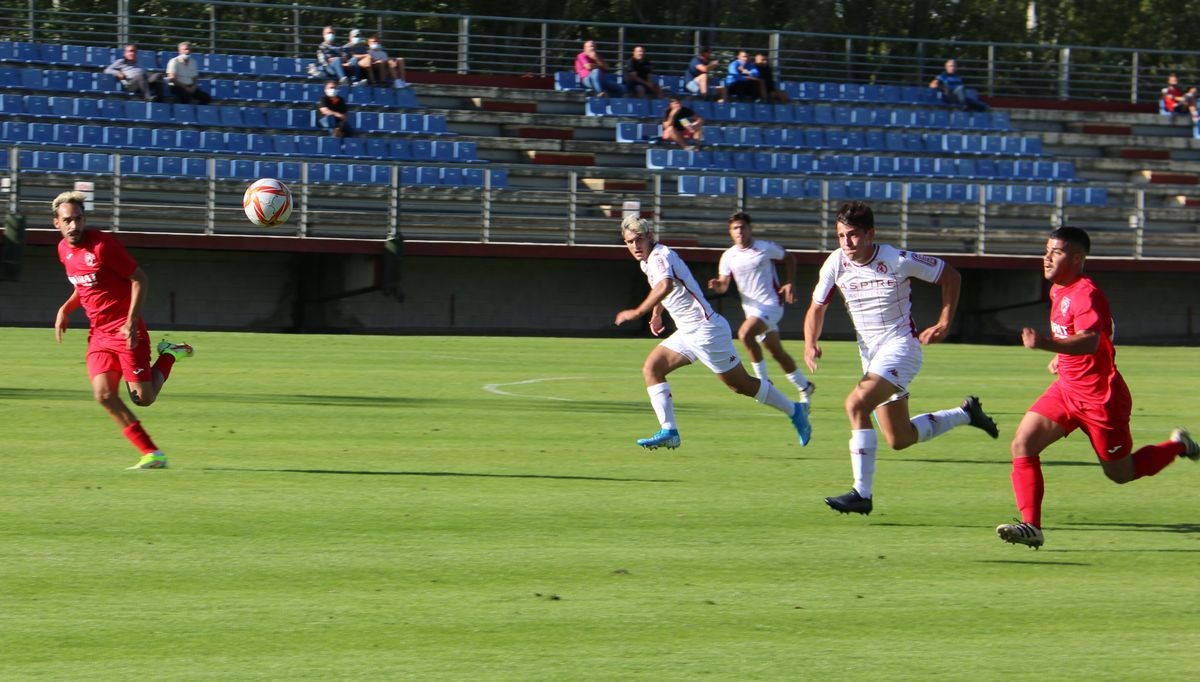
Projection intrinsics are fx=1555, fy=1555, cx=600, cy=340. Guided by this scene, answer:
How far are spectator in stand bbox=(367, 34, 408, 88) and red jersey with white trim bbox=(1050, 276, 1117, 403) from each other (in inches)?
1092

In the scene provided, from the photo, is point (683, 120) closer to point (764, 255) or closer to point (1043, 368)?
point (1043, 368)

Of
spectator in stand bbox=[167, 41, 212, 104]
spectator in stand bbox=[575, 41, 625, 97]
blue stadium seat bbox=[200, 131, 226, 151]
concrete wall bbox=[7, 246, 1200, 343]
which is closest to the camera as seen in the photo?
concrete wall bbox=[7, 246, 1200, 343]

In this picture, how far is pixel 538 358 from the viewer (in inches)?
933

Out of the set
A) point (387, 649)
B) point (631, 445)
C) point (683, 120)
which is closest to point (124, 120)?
point (683, 120)

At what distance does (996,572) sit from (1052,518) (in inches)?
81.5

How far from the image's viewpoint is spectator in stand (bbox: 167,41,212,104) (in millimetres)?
32469

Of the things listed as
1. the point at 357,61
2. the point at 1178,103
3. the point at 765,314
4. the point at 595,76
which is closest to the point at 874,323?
the point at 765,314

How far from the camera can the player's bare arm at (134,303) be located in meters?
10.8

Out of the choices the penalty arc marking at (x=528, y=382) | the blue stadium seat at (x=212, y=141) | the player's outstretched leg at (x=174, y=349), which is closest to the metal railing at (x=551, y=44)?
the blue stadium seat at (x=212, y=141)

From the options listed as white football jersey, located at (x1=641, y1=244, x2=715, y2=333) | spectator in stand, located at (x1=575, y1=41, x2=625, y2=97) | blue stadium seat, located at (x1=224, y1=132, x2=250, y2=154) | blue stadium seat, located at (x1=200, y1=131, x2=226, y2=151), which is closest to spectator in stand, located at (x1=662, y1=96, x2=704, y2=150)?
spectator in stand, located at (x1=575, y1=41, x2=625, y2=97)

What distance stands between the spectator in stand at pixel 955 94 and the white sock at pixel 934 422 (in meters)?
30.3

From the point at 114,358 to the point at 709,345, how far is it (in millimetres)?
4764

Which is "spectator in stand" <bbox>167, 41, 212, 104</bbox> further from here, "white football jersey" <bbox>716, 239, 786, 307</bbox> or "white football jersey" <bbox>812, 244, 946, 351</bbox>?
"white football jersey" <bbox>812, 244, 946, 351</bbox>

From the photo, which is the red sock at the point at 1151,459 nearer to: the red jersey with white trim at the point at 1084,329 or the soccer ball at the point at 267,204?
the red jersey with white trim at the point at 1084,329
